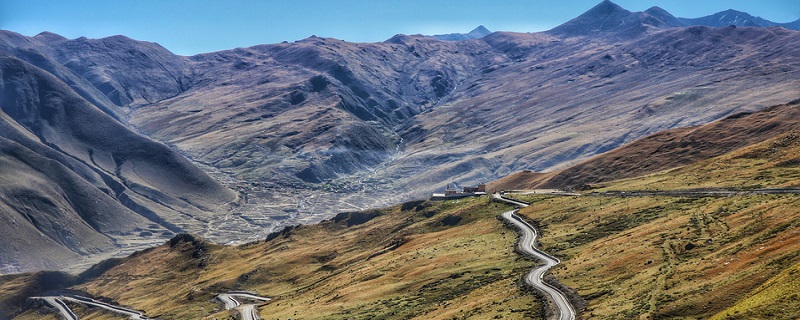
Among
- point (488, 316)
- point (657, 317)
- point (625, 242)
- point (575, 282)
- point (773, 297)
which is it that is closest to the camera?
point (773, 297)

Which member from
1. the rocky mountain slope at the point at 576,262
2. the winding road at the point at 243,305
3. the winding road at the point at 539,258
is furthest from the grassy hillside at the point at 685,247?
the winding road at the point at 243,305

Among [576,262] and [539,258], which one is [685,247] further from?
[539,258]

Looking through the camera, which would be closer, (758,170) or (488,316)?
(488,316)

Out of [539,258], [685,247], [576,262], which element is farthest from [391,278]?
[685,247]

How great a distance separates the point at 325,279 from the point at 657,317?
9558cm

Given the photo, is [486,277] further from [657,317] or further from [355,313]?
[657,317]

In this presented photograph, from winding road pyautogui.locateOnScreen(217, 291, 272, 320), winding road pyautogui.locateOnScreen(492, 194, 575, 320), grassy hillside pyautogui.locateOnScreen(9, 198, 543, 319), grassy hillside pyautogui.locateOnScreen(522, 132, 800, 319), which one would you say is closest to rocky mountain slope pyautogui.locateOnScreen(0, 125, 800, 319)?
grassy hillside pyautogui.locateOnScreen(522, 132, 800, 319)

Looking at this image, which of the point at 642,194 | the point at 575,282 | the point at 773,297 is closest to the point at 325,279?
the point at 642,194

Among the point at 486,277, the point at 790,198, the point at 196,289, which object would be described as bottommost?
the point at 196,289

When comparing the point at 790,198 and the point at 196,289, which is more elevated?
the point at 790,198

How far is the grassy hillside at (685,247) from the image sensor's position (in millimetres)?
66562

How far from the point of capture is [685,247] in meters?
91.1

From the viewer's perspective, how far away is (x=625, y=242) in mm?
104000

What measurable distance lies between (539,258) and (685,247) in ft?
82.5
